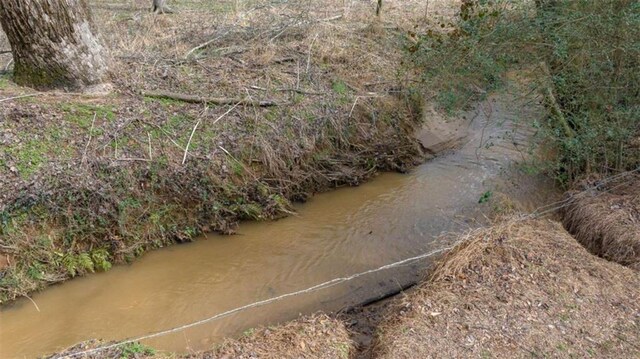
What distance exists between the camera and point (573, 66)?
6.25 metres

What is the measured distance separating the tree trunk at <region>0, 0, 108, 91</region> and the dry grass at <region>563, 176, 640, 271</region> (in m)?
5.94

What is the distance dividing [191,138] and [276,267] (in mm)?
2001

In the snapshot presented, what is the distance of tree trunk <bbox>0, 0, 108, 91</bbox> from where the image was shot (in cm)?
633

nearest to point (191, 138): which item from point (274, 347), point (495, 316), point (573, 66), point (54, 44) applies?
point (54, 44)

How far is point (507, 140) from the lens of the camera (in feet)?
28.2

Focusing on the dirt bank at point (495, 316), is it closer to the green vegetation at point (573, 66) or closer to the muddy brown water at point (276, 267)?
the muddy brown water at point (276, 267)

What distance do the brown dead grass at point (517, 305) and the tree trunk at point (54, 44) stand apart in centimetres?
493

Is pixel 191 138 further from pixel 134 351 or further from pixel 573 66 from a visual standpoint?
pixel 573 66

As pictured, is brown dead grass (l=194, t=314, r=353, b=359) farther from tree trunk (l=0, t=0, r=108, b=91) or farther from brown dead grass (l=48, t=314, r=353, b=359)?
tree trunk (l=0, t=0, r=108, b=91)

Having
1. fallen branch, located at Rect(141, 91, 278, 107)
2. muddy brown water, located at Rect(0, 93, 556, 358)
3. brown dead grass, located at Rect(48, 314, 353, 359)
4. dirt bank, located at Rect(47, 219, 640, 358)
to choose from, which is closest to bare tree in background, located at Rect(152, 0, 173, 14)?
fallen branch, located at Rect(141, 91, 278, 107)

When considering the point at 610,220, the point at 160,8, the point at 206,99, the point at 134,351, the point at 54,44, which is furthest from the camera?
the point at 160,8

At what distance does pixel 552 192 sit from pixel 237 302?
172 inches

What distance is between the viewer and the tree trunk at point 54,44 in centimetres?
633

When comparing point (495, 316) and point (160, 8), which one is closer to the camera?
point (495, 316)
